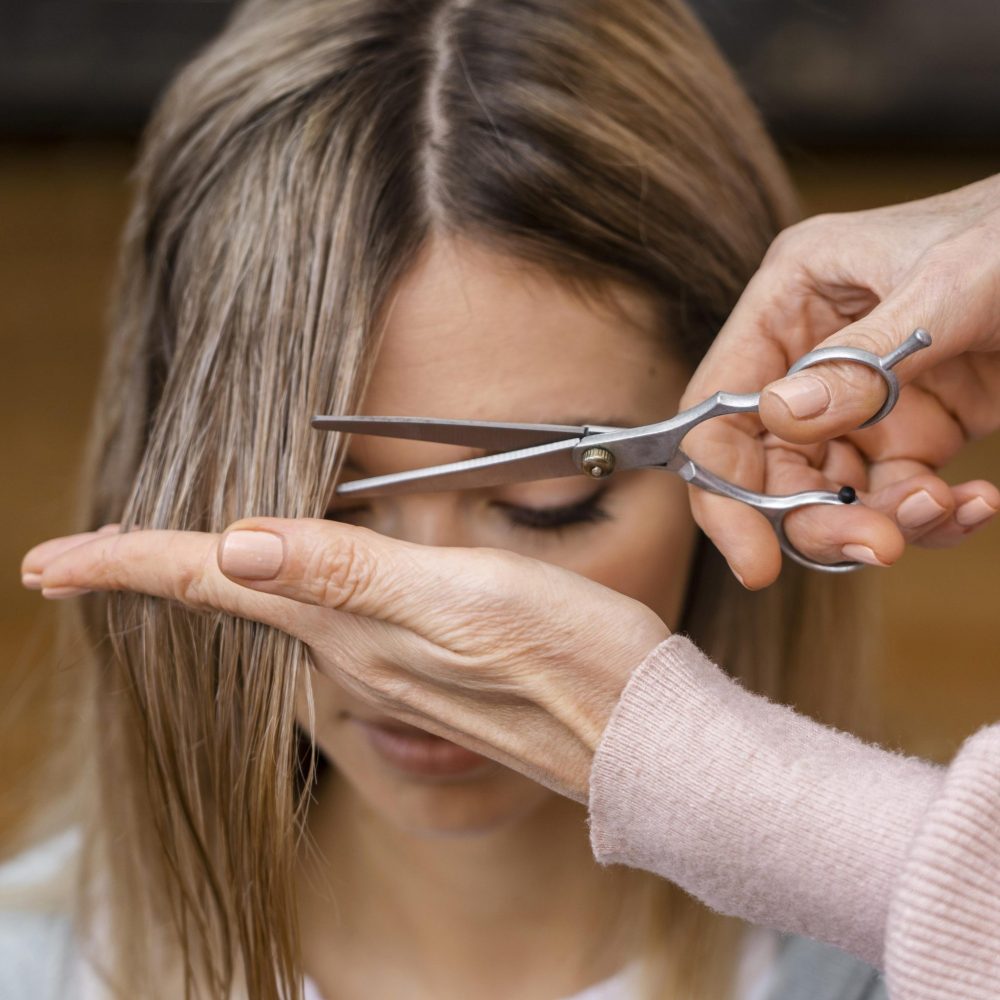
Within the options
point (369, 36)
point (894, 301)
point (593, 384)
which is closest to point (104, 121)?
point (369, 36)

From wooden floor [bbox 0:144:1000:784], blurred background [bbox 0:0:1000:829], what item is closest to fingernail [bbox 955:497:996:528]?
wooden floor [bbox 0:144:1000:784]

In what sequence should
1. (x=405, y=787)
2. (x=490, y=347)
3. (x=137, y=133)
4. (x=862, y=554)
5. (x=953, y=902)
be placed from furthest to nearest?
(x=137, y=133)
(x=405, y=787)
(x=490, y=347)
(x=862, y=554)
(x=953, y=902)

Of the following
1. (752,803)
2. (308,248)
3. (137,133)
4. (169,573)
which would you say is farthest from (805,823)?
(137,133)

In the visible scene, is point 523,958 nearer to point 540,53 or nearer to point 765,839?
point 765,839

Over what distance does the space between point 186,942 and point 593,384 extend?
22.6 inches

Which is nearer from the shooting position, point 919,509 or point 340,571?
point 340,571

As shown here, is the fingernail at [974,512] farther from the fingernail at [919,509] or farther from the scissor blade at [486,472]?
the scissor blade at [486,472]

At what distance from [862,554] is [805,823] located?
234mm

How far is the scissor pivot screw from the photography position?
35.0 inches

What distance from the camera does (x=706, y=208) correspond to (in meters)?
1.08

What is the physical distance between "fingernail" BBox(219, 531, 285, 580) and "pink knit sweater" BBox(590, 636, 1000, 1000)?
0.22 metres

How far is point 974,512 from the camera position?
0.94m

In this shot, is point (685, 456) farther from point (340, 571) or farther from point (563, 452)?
point (340, 571)

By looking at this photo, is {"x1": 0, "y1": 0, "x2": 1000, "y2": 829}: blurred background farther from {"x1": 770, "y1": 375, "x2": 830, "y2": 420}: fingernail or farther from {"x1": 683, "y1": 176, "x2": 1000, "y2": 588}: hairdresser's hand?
{"x1": 770, "y1": 375, "x2": 830, "y2": 420}: fingernail
